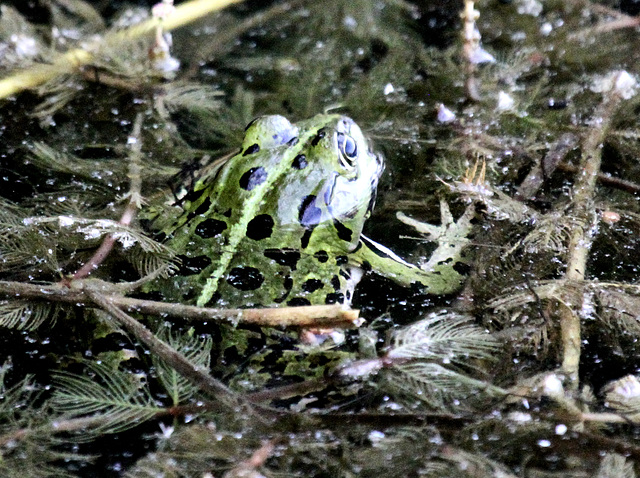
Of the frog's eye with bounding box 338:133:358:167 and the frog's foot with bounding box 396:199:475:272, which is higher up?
the frog's eye with bounding box 338:133:358:167

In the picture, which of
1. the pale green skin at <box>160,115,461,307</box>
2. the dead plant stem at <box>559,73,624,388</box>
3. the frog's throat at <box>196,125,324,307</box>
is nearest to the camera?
the dead plant stem at <box>559,73,624,388</box>

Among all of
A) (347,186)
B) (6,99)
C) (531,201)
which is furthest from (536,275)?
(6,99)

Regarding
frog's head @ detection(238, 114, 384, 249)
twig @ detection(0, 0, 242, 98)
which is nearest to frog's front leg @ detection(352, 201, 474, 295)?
frog's head @ detection(238, 114, 384, 249)

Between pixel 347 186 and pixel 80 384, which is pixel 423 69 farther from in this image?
pixel 80 384

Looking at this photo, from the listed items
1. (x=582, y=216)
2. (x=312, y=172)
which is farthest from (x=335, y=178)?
(x=582, y=216)

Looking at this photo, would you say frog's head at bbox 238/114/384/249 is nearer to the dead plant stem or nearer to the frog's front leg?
the frog's front leg
